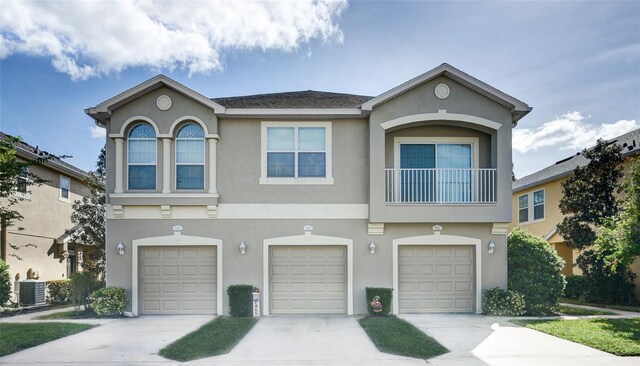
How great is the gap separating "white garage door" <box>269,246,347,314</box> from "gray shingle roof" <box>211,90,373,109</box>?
14.0ft

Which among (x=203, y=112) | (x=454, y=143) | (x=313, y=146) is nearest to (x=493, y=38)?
(x=454, y=143)

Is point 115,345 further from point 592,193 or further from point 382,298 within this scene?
point 592,193

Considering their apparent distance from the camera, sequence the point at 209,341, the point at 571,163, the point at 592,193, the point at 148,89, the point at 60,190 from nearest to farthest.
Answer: the point at 209,341 → the point at 148,89 → the point at 592,193 → the point at 60,190 → the point at 571,163

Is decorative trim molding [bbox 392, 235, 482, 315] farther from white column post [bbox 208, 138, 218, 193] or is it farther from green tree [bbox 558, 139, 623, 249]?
white column post [bbox 208, 138, 218, 193]

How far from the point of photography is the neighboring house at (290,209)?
12.3 metres

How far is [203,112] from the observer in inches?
489

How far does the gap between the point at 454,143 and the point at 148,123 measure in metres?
9.08

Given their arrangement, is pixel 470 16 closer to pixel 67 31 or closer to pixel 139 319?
pixel 67 31

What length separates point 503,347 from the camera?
838 centimetres

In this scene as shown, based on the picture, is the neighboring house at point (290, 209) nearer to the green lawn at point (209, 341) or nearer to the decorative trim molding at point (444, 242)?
the decorative trim molding at point (444, 242)

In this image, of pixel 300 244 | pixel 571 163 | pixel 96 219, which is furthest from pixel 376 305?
pixel 571 163

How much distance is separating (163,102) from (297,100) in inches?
161

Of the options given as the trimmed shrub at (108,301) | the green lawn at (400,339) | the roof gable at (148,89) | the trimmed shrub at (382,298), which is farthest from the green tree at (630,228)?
the trimmed shrub at (108,301)

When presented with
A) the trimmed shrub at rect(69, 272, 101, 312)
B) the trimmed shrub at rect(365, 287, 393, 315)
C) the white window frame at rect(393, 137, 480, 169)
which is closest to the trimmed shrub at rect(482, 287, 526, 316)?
the trimmed shrub at rect(365, 287, 393, 315)
